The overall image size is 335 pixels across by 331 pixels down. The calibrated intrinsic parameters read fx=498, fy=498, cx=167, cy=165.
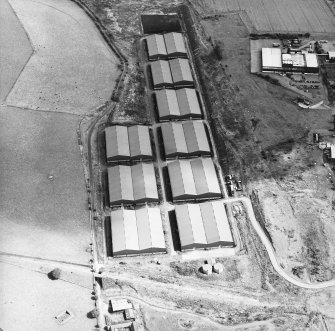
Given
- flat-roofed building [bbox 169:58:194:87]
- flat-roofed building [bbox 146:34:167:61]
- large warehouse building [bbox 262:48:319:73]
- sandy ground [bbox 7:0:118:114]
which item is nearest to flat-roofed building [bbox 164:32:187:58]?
flat-roofed building [bbox 146:34:167:61]

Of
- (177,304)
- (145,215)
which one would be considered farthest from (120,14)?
(177,304)

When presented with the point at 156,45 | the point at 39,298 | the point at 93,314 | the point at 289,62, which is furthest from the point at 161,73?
the point at 93,314

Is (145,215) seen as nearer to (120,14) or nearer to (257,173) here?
(257,173)

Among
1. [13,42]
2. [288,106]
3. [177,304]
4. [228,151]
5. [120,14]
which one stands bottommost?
[177,304]

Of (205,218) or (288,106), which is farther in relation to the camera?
(288,106)

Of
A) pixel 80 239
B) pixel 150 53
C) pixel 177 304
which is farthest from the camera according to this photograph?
pixel 150 53

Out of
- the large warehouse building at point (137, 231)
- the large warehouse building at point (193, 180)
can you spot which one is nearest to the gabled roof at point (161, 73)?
the large warehouse building at point (193, 180)

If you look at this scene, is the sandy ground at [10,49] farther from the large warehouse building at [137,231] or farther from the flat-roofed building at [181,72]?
the large warehouse building at [137,231]
